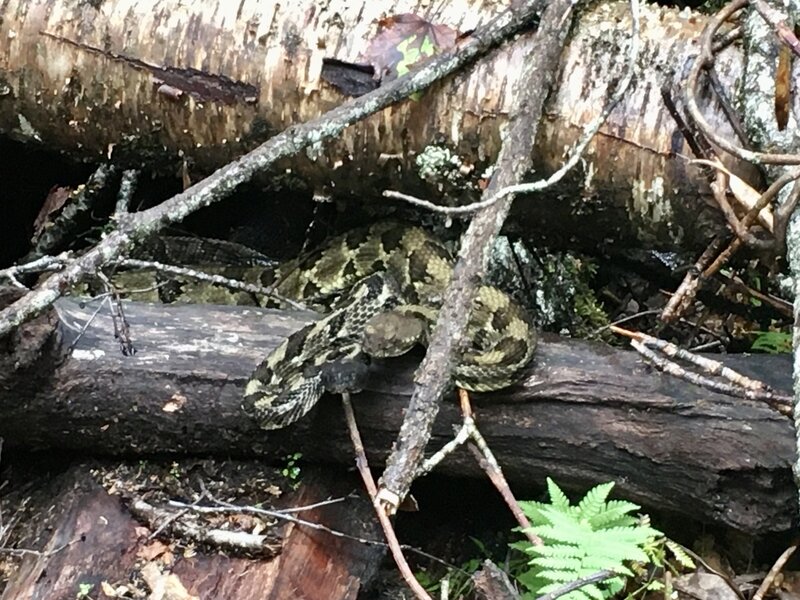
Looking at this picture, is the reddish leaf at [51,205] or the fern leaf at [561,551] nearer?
the fern leaf at [561,551]

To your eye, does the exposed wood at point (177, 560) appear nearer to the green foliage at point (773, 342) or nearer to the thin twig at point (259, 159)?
the thin twig at point (259, 159)

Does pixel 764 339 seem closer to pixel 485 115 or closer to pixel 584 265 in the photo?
pixel 584 265

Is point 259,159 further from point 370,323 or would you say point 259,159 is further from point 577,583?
point 577,583

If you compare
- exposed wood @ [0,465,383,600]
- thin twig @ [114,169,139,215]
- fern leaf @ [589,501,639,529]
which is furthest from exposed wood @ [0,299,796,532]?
thin twig @ [114,169,139,215]

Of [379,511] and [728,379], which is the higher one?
[728,379]

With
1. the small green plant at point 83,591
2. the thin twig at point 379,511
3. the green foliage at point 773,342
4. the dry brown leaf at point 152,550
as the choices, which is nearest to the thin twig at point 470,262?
the thin twig at point 379,511

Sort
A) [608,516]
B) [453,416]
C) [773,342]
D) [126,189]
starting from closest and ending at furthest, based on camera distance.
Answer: [608,516] → [453,416] → [773,342] → [126,189]

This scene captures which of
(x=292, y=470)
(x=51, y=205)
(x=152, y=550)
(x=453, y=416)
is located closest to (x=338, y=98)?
(x=453, y=416)
